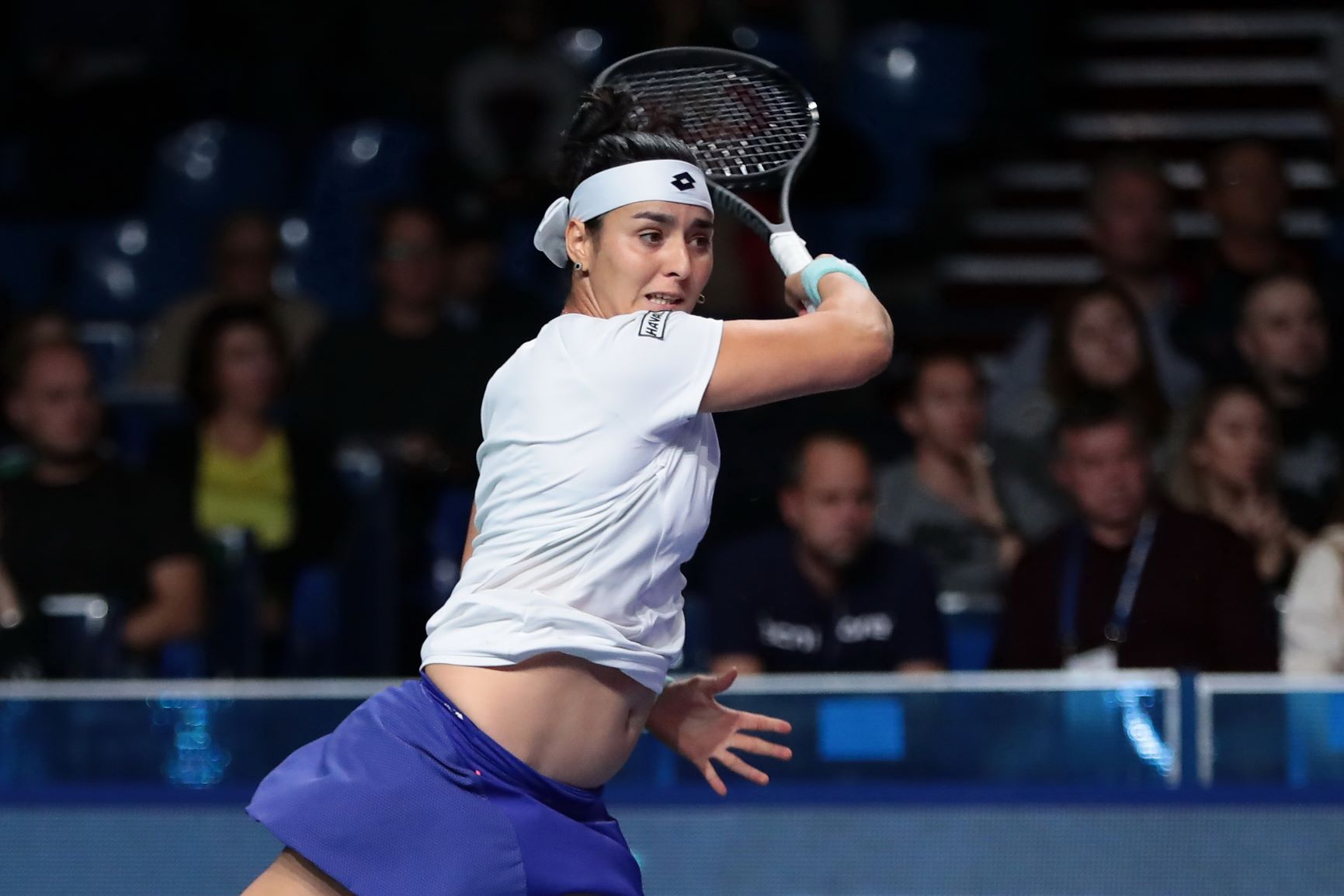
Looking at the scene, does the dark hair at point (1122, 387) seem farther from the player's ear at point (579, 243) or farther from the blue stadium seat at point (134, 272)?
the blue stadium seat at point (134, 272)

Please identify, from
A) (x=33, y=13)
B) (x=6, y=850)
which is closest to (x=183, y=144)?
(x=33, y=13)

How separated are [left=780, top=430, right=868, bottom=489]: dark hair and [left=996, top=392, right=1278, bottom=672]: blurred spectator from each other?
520 millimetres

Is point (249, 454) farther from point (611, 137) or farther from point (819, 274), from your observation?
point (819, 274)

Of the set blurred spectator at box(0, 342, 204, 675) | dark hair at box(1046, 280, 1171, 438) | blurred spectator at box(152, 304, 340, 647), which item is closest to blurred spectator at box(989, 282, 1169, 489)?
dark hair at box(1046, 280, 1171, 438)

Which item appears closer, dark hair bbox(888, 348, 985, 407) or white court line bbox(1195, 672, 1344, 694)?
white court line bbox(1195, 672, 1344, 694)

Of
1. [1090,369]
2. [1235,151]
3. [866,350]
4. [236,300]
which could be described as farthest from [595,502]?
[1235,151]

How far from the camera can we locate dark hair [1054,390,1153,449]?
5.30m

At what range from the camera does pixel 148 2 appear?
9.45 meters

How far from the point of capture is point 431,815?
2.77 metres

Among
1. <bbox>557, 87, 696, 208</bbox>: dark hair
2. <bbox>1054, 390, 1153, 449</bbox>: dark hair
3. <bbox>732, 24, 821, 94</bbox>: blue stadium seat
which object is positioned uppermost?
<bbox>732, 24, 821, 94</bbox>: blue stadium seat

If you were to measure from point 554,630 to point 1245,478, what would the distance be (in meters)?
3.22

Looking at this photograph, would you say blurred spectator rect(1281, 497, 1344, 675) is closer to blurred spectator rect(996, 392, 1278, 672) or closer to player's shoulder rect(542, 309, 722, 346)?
blurred spectator rect(996, 392, 1278, 672)

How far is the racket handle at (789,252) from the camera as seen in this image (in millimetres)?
3006

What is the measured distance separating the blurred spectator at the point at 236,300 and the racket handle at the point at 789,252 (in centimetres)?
394
